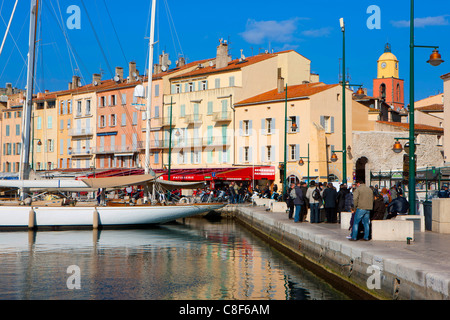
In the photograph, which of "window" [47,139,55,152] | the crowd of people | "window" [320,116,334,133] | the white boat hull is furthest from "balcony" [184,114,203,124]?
the crowd of people

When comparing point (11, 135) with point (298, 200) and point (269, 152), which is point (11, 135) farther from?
point (298, 200)

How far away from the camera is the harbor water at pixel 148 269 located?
14328 mm

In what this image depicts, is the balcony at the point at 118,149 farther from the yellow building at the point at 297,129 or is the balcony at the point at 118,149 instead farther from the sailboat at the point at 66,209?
the sailboat at the point at 66,209

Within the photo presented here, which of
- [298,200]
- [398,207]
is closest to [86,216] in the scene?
[298,200]

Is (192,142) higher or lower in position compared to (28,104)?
lower

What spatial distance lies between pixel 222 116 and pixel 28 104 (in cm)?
2880

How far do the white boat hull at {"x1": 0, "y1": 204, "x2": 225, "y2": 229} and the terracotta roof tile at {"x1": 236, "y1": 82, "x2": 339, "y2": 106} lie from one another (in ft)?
78.0

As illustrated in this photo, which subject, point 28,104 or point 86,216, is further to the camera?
point 28,104

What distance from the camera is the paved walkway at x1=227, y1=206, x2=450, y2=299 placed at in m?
9.84

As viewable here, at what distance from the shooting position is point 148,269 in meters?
18.1

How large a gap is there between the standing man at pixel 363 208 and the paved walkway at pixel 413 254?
321mm

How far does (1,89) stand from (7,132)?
45.4ft

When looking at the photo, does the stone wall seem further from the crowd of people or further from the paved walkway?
the paved walkway

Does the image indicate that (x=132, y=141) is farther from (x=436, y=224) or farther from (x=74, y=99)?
(x=436, y=224)
